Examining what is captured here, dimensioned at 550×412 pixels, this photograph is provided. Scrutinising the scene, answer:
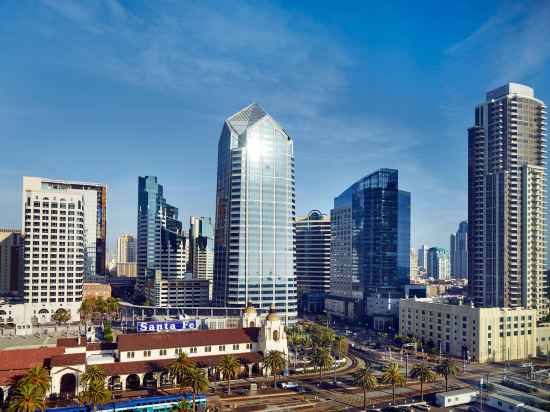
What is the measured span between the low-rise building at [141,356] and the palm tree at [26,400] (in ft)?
63.1

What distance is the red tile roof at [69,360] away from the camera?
91.1m

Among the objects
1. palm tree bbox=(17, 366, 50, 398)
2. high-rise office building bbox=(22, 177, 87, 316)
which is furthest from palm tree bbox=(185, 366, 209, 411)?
high-rise office building bbox=(22, 177, 87, 316)

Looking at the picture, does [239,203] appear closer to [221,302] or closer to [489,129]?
[221,302]

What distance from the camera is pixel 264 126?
198 meters

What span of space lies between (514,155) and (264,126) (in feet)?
314

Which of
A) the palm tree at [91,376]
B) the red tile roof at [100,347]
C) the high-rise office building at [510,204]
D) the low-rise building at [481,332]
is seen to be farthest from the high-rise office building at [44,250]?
the high-rise office building at [510,204]

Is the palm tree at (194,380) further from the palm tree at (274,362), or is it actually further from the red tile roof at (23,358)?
the red tile roof at (23,358)

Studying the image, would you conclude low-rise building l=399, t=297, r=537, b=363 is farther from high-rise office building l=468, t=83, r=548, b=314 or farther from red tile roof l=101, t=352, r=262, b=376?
red tile roof l=101, t=352, r=262, b=376

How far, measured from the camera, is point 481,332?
449ft

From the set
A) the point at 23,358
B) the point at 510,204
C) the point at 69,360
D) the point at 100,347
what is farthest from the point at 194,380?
the point at 510,204

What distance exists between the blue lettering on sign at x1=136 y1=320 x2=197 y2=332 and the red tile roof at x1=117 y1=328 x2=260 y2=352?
32.1 m

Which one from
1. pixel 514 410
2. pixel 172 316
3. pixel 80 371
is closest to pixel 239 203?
pixel 172 316

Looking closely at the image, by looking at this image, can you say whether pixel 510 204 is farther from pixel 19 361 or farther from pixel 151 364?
pixel 19 361

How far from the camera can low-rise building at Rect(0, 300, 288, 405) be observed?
9081 cm
